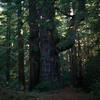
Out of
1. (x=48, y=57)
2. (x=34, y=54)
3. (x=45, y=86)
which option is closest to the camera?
(x=45, y=86)

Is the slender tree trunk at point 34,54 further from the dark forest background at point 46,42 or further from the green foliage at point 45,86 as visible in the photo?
the green foliage at point 45,86

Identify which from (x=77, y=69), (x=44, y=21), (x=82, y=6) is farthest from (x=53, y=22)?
(x=77, y=69)

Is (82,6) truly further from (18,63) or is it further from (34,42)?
(18,63)

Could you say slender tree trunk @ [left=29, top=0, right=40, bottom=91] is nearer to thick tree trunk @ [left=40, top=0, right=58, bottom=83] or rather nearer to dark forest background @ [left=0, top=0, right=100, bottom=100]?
dark forest background @ [left=0, top=0, right=100, bottom=100]

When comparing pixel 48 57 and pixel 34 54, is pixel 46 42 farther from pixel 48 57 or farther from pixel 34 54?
Result: pixel 34 54

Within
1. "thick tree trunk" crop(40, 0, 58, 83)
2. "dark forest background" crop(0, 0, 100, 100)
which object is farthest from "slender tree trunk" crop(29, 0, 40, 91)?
"thick tree trunk" crop(40, 0, 58, 83)

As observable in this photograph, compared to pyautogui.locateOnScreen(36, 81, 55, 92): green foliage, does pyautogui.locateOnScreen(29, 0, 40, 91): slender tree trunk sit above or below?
above

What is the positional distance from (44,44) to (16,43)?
1978 mm

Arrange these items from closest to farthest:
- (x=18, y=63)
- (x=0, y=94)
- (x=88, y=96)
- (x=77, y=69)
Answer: (x=0, y=94) < (x=88, y=96) < (x=77, y=69) < (x=18, y=63)

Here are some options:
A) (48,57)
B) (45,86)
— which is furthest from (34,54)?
(45,86)

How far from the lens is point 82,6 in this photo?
1176 cm

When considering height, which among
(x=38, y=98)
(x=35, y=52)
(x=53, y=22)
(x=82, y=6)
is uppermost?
(x=82, y=6)

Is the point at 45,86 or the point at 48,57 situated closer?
the point at 45,86

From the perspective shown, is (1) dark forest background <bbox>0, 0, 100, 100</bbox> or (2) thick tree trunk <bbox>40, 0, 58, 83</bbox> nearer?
(1) dark forest background <bbox>0, 0, 100, 100</bbox>
